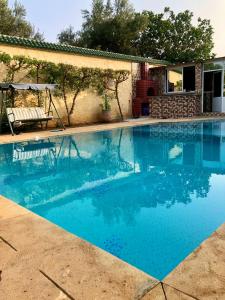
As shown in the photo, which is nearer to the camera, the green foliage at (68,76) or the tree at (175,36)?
the green foliage at (68,76)

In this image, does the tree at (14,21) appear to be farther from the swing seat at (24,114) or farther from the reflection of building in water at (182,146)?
the reflection of building in water at (182,146)

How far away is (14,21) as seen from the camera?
2194 cm

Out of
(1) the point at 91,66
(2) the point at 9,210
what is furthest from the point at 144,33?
(2) the point at 9,210

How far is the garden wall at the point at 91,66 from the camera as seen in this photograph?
11992 millimetres

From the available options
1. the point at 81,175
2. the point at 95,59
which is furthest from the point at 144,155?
the point at 95,59

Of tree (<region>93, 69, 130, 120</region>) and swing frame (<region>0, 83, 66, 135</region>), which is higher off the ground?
tree (<region>93, 69, 130, 120</region>)

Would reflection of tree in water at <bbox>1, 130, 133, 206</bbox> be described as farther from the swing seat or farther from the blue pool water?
the swing seat

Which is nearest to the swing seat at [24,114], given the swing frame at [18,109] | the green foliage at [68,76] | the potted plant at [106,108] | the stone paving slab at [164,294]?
the swing frame at [18,109]

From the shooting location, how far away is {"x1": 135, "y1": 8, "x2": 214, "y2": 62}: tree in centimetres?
2509

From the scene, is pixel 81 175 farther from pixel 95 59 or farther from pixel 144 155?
pixel 95 59

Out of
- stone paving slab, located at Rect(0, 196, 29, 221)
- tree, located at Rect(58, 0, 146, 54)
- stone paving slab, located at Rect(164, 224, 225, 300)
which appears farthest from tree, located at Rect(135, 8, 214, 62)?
stone paving slab, located at Rect(164, 224, 225, 300)

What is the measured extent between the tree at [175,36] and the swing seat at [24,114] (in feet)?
57.3

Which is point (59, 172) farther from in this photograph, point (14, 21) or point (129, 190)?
point (14, 21)

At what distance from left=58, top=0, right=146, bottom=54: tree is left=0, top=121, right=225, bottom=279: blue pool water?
17.7m
